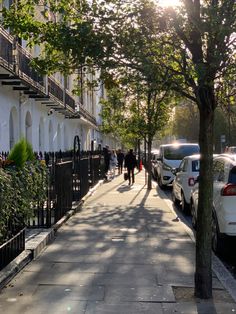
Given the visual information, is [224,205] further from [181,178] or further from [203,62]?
[181,178]

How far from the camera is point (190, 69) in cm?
522

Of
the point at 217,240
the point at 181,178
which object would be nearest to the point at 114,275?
the point at 217,240

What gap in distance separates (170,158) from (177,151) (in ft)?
1.44

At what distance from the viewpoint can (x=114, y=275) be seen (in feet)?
21.4

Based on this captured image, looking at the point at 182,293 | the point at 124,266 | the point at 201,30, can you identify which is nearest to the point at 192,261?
the point at 124,266

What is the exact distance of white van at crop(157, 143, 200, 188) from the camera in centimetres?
2092

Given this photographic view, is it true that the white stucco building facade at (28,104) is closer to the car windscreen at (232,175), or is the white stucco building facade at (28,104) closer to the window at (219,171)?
the window at (219,171)

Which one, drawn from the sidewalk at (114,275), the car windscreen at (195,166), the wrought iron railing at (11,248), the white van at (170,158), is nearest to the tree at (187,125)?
the white van at (170,158)

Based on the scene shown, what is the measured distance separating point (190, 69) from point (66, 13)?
6.78 feet

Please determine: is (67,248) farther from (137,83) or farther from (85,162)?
(85,162)

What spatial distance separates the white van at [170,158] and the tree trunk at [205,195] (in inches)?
587

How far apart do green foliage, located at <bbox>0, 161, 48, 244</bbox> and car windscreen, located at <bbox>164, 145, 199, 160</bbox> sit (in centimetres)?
1297

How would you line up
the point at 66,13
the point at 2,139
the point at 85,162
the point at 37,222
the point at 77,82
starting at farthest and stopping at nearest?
the point at 85,162, the point at 2,139, the point at 37,222, the point at 77,82, the point at 66,13

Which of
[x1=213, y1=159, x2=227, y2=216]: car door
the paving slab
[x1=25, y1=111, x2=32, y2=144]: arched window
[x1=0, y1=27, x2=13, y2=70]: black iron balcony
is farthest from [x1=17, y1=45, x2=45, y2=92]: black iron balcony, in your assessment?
the paving slab
